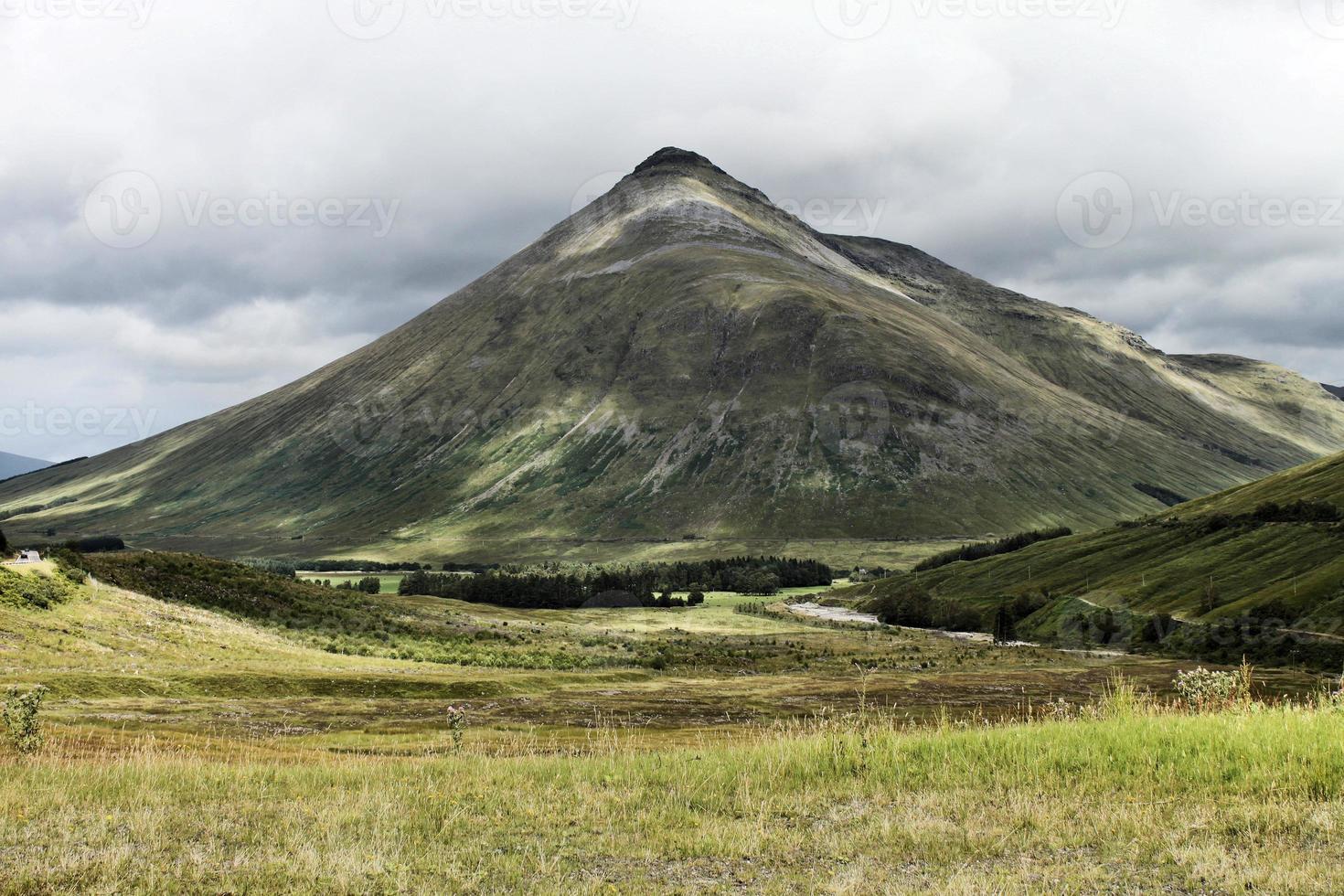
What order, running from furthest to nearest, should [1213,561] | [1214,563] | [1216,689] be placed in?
[1213,561] < [1214,563] < [1216,689]

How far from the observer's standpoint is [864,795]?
1680cm

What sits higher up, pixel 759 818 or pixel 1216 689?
pixel 1216 689

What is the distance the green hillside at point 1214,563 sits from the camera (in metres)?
90.4

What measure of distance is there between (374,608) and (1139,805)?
91464 millimetres

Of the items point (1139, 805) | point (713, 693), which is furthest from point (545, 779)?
point (713, 693)

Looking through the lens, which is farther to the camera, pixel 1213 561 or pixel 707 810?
pixel 1213 561

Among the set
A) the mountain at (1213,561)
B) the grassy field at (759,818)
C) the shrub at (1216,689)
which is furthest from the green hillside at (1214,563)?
the grassy field at (759,818)

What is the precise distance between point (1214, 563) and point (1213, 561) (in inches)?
27.4

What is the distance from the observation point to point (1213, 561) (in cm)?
10900

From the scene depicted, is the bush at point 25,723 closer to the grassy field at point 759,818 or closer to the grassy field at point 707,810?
the grassy field at point 707,810

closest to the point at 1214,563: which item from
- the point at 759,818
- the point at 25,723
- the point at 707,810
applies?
the point at 707,810

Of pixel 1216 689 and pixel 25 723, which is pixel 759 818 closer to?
pixel 1216 689

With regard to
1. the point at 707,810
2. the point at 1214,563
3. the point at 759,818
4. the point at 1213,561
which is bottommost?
the point at 1214,563

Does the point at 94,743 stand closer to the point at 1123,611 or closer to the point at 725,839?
the point at 725,839
